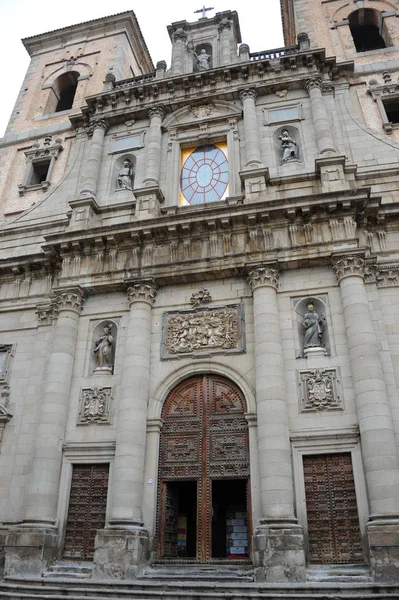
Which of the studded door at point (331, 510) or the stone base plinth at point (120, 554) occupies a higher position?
the studded door at point (331, 510)

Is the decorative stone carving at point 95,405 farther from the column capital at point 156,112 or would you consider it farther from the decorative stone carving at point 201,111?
the decorative stone carving at point 201,111

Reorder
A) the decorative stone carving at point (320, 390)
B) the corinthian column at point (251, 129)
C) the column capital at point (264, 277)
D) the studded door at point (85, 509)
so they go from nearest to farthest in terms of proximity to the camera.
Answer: the decorative stone carving at point (320, 390) < the studded door at point (85, 509) < the column capital at point (264, 277) < the corinthian column at point (251, 129)

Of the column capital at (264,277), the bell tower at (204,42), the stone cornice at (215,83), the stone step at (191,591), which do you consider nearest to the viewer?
the stone step at (191,591)

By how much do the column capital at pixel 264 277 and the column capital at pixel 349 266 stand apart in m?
1.71

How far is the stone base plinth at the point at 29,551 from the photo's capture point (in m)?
11.7

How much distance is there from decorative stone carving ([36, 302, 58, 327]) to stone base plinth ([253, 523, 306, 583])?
9.10 m

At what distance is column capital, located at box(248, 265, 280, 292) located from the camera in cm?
1380

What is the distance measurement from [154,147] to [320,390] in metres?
10.9

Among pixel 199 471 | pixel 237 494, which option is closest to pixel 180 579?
pixel 199 471

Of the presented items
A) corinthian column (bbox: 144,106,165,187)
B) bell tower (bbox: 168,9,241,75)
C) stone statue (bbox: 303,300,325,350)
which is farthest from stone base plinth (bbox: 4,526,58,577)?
bell tower (bbox: 168,9,241,75)

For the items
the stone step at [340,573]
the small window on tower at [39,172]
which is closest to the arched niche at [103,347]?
the stone step at [340,573]

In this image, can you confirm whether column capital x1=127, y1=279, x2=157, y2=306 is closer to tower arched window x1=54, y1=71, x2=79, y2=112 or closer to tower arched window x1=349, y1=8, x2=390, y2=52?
tower arched window x1=54, y1=71, x2=79, y2=112

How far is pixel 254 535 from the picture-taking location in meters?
11.2

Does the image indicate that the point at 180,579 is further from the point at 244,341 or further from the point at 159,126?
the point at 159,126
